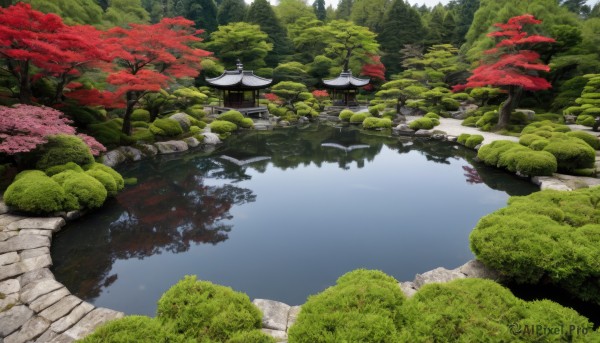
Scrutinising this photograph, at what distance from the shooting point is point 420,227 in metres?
8.45

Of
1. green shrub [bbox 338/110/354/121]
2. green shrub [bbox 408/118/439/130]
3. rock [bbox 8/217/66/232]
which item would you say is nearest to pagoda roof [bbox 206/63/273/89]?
green shrub [bbox 338/110/354/121]

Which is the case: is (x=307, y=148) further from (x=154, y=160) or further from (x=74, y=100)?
(x=74, y=100)

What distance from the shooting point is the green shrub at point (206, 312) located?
3.53 metres

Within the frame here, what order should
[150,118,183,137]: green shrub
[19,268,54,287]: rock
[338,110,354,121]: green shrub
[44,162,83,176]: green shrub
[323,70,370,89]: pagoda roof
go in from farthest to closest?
[323,70,370,89]: pagoda roof < [338,110,354,121]: green shrub < [150,118,183,137]: green shrub < [44,162,83,176]: green shrub < [19,268,54,287]: rock

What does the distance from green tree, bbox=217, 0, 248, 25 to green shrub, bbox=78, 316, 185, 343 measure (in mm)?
40313

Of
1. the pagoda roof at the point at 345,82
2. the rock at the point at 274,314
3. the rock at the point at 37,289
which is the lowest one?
the rock at the point at 37,289

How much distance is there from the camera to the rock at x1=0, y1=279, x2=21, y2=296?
16.5 ft

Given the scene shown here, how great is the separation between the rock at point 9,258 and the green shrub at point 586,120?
2141 centimetres

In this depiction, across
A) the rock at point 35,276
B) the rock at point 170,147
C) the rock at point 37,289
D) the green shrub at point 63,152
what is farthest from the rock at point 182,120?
the rock at point 37,289

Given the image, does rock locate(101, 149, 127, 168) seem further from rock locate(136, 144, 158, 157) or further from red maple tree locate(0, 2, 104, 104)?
red maple tree locate(0, 2, 104, 104)

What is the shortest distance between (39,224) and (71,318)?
3.52 m

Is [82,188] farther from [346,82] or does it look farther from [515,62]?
[346,82]

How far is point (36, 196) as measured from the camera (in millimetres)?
7367

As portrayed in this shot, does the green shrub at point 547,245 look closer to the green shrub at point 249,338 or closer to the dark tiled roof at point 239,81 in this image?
the green shrub at point 249,338
